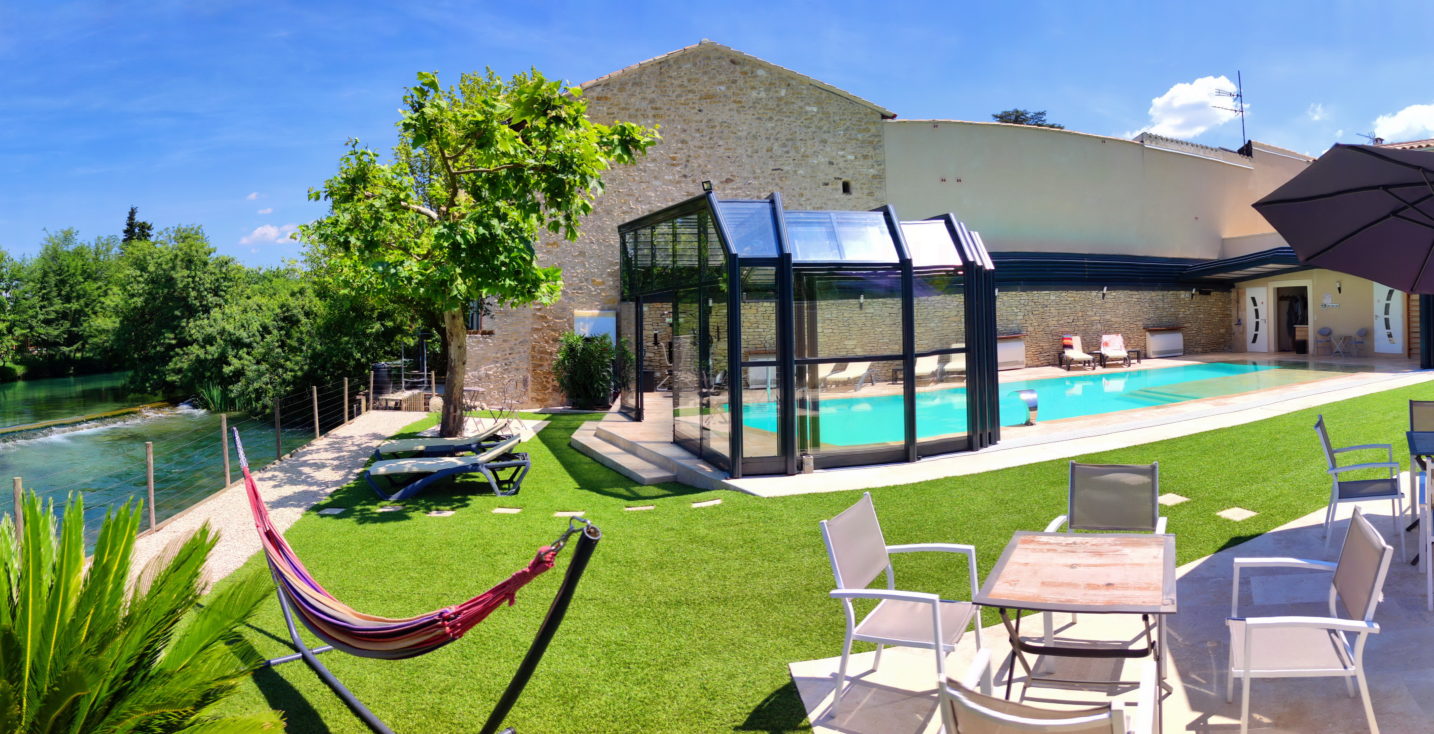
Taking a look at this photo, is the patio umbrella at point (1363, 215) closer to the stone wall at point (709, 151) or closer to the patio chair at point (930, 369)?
the patio chair at point (930, 369)

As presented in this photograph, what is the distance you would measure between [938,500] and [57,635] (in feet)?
21.1

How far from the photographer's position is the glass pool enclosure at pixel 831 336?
881cm

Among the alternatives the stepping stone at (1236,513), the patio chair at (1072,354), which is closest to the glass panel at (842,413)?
the stepping stone at (1236,513)

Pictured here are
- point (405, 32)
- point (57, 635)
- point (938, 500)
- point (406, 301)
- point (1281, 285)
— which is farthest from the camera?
point (1281, 285)

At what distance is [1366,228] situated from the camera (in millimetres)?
5543

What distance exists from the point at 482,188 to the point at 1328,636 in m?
8.83

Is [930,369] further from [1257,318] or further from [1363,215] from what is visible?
[1257,318]

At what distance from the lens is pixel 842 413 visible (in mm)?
9133

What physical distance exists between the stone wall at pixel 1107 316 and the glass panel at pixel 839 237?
13.7 m

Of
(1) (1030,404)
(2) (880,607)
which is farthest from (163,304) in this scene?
(2) (880,607)

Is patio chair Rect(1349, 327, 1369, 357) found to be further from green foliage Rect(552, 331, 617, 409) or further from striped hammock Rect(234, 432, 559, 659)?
striped hammock Rect(234, 432, 559, 659)

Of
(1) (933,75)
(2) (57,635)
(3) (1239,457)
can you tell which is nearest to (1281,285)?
(1) (933,75)

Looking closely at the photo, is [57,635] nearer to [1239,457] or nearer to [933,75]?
[1239,457]

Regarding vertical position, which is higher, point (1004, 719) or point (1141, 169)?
point (1141, 169)
